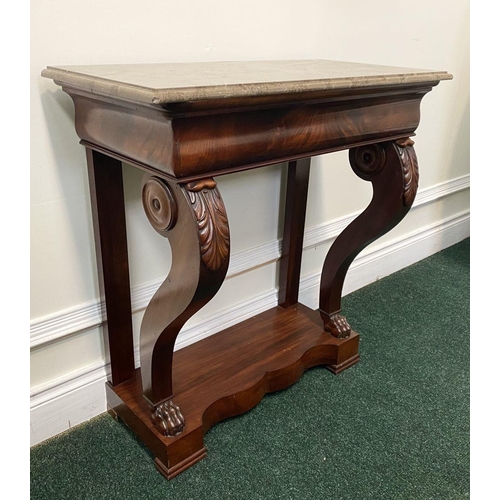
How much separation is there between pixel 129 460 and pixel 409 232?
4.75ft

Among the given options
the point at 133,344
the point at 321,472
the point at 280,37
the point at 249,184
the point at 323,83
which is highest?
the point at 280,37

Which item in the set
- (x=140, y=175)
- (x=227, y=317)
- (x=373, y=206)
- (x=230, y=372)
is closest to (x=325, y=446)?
(x=230, y=372)

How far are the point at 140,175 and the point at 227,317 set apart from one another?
1.78 ft

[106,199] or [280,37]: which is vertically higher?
[280,37]

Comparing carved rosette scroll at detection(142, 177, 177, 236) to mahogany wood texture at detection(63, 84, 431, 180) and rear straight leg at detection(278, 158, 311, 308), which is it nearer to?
mahogany wood texture at detection(63, 84, 431, 180)

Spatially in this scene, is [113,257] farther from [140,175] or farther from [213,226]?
[213,226]

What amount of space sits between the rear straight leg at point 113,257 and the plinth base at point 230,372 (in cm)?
9

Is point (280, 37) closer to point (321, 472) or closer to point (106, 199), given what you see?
point (106, 199)

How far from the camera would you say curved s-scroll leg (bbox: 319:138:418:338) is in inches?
48.6

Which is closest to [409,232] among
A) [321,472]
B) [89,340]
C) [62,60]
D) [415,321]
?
[415,321]

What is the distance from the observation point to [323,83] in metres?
0.91

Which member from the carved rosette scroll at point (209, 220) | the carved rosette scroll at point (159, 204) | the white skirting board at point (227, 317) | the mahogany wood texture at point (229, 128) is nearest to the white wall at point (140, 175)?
the white skirting board at point (227, 317)

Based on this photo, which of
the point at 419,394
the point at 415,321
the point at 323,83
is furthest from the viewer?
the point at 415,321

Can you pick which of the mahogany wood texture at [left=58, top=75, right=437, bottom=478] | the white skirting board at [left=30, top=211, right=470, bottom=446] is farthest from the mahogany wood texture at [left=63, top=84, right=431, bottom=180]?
the white skirting board at [left=30, top=211, right=470, bottom=446]
